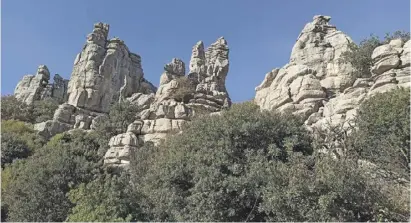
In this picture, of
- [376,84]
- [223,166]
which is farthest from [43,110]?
[376,84]

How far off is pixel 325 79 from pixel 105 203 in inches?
656

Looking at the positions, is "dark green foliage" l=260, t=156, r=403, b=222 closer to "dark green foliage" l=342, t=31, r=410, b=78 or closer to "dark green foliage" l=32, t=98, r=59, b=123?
"dark green foliage" l=342, t=31, r=410, b=78

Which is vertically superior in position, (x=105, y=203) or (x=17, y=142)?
(x=17, y=142)

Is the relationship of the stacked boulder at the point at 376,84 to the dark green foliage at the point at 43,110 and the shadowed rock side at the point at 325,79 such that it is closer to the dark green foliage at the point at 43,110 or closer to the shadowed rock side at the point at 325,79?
the shadowed rock side at the point at 325,79

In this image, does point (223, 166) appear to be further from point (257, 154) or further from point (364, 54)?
point (364, 54)

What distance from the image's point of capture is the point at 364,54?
24.4m

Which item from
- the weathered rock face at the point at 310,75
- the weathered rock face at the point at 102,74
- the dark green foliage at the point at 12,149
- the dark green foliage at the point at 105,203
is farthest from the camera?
the weathered rock face at the point at 102,74

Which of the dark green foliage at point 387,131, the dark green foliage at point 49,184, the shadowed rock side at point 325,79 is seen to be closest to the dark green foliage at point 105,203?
the dark green foliage at point 49,184

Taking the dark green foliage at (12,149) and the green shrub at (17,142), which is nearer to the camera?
the dark green foliage at (12,149)

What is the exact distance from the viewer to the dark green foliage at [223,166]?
48.1 feet

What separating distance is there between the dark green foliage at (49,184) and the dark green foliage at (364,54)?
1610 centimetres

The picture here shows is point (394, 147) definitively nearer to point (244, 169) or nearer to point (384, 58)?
point (244, 169)

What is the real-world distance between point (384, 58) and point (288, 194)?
1123 centimetres

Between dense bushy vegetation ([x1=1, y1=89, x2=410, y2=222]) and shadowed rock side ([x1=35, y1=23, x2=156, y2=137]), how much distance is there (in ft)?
76.7
